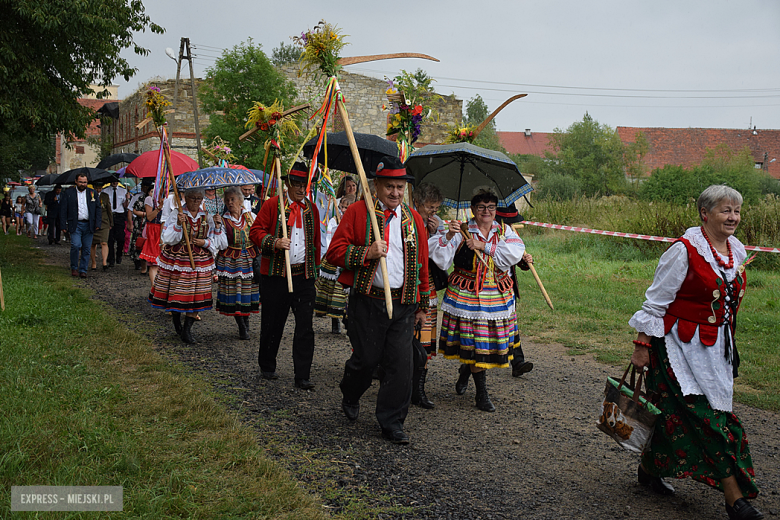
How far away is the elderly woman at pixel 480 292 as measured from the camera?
5512 millimetres

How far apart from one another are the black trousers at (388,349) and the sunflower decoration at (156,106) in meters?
5.06

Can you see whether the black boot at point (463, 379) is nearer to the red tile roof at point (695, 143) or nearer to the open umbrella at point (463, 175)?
the open umbrella at point (463, 175)

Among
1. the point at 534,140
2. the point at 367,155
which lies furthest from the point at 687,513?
the point at 534,140

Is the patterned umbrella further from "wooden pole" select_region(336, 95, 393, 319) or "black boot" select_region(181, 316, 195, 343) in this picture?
"wooden pole" select_region(336, 95, 393, 319)

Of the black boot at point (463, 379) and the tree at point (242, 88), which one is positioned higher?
the tree at point (242, 88)

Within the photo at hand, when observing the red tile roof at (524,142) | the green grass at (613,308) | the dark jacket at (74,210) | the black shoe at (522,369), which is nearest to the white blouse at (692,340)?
the green grass at (613,308)

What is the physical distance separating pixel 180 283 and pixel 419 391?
11.2 feet

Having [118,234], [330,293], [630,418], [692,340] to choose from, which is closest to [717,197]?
[692,340]

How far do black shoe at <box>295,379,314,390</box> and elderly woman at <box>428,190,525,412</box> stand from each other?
1.28 meters

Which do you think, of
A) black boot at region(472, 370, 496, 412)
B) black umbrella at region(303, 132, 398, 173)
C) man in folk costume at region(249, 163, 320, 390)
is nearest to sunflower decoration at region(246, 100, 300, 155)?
black umbrella at region(303, 132, 398, 173)

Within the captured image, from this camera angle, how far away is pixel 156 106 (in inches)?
336

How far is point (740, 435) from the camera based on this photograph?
365 cm

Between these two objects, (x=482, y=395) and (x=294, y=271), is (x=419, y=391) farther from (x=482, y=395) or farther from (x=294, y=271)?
(x=294, y=271)

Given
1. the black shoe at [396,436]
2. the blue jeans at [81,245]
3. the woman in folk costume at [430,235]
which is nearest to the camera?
the black shoe at [396,436]
